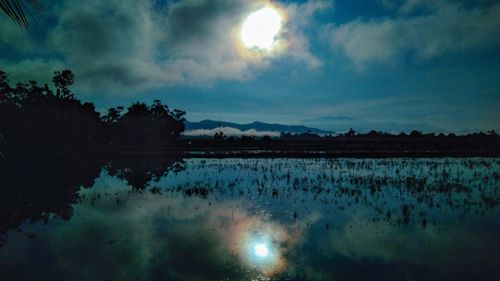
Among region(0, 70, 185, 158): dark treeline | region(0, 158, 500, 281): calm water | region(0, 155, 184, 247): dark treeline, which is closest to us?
region(0, 158, 500, 281): calm water

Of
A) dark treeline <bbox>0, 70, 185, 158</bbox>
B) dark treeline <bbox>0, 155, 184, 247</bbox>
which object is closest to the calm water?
dark treeline <bbox>0, 155, 184, 247</bbox>

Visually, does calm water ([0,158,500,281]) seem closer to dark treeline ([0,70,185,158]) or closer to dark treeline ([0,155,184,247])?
dark treeline ([0,155,184,247])

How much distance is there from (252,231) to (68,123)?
41488 mm

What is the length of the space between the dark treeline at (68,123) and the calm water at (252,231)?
1004cm

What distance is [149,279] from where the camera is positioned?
6.41 m

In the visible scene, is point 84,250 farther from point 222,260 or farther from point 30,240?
point 222,260

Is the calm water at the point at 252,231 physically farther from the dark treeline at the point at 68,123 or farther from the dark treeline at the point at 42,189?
the dark treeline at the point at 68,123

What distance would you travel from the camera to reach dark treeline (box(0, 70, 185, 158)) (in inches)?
1312

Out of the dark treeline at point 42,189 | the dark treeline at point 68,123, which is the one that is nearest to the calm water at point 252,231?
the dark treeline at point 42,189

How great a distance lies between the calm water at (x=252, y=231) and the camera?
22.5 ft

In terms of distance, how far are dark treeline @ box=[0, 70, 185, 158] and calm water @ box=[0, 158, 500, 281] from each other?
10.0 m

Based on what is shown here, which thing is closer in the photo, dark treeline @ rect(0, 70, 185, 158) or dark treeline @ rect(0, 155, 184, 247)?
dark treeline @ rect(0, 155, 184, 247)

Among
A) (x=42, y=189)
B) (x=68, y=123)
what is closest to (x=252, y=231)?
(x=42, y=189)

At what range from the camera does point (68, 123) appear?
141 ft
